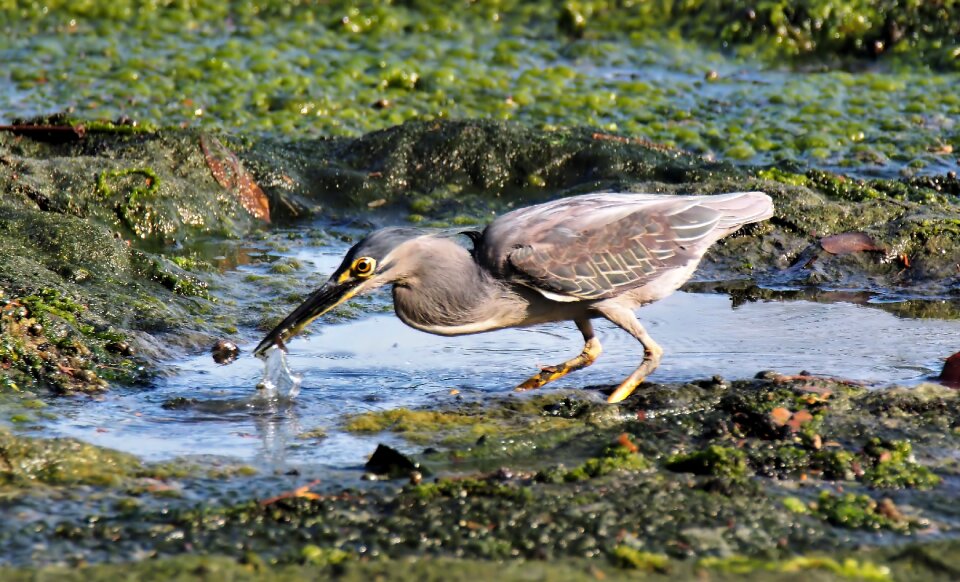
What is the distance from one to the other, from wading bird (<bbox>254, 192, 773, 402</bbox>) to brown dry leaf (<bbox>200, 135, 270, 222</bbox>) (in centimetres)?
318

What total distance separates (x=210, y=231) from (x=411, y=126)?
188 cm

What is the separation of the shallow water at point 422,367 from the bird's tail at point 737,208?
24.2 inches

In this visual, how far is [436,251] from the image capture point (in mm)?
5422

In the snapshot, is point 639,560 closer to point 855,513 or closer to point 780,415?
point 855,513

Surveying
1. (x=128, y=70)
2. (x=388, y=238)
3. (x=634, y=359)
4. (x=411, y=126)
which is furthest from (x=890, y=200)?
(x=128, y=70)

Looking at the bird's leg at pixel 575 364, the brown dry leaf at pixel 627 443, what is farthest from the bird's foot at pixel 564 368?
the brown dry leaf at pixel 627 443

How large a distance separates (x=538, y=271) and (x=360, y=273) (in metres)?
0.78

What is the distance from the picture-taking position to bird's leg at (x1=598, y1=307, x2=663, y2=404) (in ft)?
17.7

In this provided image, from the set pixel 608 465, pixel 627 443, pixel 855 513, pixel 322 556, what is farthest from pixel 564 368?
pixel 322 556

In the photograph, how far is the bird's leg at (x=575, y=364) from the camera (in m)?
5.64

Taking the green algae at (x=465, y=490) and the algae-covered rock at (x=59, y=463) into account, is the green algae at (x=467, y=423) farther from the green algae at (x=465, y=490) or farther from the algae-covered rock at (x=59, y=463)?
the algae-covered rock at (x=59, y=463)

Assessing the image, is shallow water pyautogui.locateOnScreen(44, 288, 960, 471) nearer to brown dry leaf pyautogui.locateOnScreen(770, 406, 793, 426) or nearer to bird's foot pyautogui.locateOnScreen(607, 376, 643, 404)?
bird's foot pyautogui.locateOnScreen(607, 376, 643, 404)

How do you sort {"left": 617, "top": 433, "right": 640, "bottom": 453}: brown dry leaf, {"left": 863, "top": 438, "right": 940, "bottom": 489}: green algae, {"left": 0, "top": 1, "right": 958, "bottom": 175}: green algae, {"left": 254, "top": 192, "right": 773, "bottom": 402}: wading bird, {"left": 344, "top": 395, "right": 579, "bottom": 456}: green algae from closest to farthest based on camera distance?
{"left": 863, "top": 438, "right": 940, "bottom": 489}: green algae
{"left": 617, "top": 433, "right": 640, "bottom": 453}: brown dry leaf
{"left": 344, "top": 395, "right": 579, "bottom": 456}: green algae
{"left": 254, "top": 192, "right": 773, "bottom": 402}: wading bird
{"left": 0, "top": 1, "right": 958, "bottom": 175}: green algae

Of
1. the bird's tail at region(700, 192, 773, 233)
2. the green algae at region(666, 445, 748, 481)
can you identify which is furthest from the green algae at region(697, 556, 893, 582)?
the bird's tail at region(700, 192, 773, 233)
